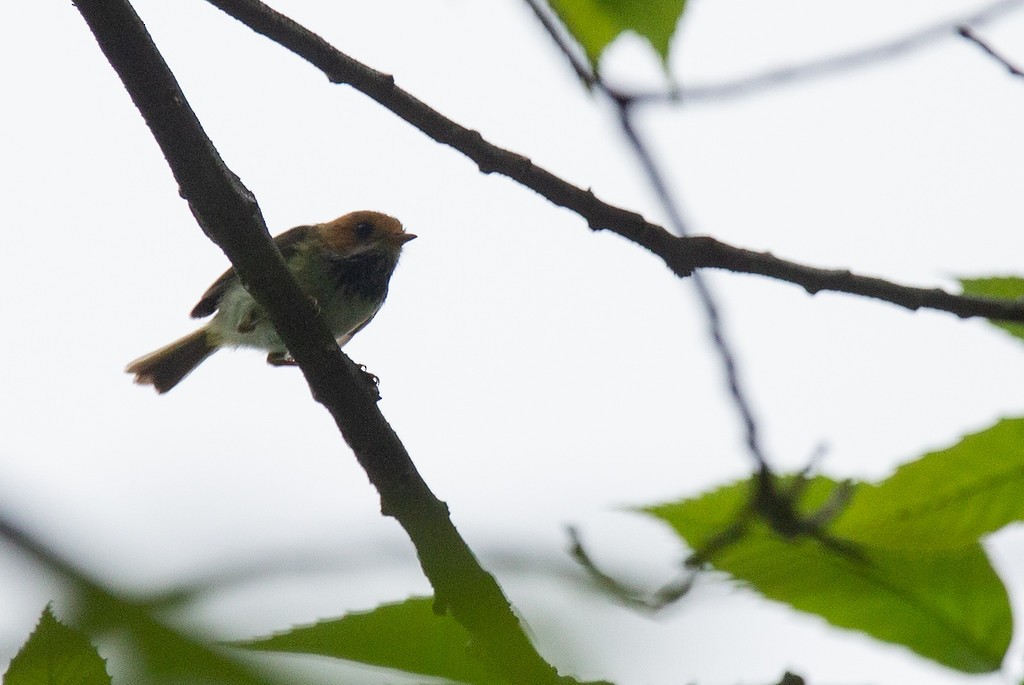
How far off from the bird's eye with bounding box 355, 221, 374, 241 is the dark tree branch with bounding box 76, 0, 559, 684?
4.14 meters

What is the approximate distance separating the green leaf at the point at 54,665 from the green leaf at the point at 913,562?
3.07ft

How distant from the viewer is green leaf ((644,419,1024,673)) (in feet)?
5.52

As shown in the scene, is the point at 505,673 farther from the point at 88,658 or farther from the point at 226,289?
the point at 226,289

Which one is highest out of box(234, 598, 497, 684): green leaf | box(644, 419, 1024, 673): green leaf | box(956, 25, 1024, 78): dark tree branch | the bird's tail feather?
the bird's tail feather

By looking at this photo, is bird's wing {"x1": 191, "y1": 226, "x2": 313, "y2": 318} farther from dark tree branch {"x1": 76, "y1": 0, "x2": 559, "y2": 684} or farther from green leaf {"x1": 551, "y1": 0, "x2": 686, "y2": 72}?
green leaf {"x1": 551, "y1": 0, "x2": 686, "y2": 72}

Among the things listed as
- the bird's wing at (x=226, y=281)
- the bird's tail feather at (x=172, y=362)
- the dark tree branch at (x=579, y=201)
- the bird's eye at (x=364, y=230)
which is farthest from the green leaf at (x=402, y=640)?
the bird's tail feather at (x=172, y=362)

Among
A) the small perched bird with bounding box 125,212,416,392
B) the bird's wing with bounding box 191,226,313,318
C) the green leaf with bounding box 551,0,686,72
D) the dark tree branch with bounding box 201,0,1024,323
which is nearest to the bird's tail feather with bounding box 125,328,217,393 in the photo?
the small perched bird with bounding box 125,212,416,392

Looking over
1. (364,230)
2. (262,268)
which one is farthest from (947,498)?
(364,230)

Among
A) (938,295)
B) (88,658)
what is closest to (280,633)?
(88,658)

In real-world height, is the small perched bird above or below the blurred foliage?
above

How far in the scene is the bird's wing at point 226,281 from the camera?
6352 mm

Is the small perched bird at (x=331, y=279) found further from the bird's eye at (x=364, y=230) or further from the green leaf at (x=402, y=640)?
A: the green leaf at (x=402, y=640)

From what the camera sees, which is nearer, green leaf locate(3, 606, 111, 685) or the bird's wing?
green leaf locate(3, 606, 111, 685)

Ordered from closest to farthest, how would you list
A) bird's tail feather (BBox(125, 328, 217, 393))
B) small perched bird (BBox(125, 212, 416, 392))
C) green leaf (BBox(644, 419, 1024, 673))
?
green leaf (BBox(644, 419, 1024, 673))
small perched bird (BBox(125, 212, 416, 392))
bird's tail feather (BBox(125, 328, 217, 393))
